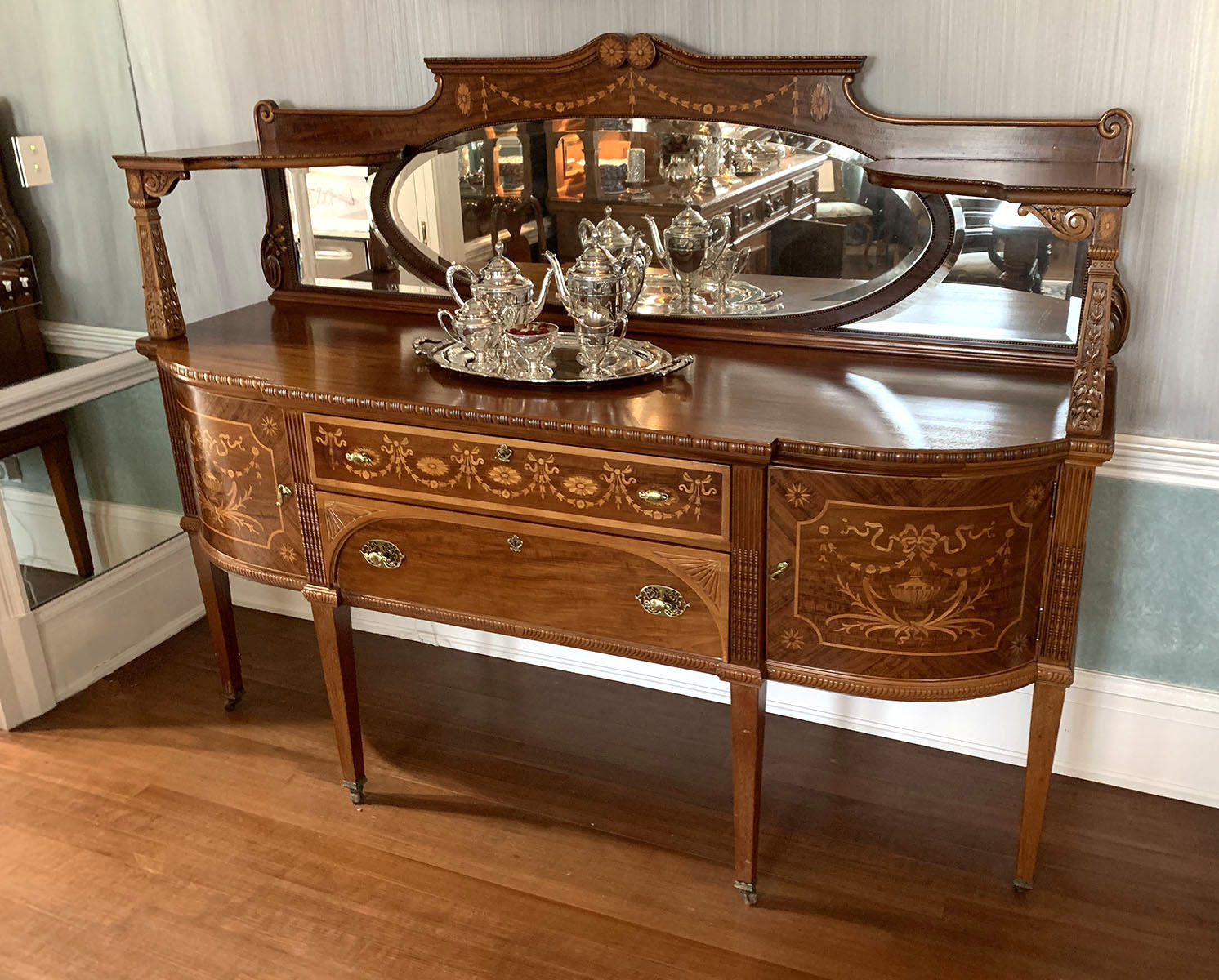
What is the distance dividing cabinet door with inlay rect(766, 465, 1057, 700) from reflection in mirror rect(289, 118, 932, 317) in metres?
0.54

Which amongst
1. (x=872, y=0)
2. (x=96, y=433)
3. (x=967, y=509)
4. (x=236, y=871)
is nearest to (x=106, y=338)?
(x=96, y=433)

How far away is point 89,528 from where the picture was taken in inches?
109

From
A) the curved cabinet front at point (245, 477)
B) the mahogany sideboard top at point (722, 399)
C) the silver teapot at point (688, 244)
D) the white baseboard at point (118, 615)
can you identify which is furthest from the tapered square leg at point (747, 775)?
the white baseboard at point (118, 615)

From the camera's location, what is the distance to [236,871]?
2.09m

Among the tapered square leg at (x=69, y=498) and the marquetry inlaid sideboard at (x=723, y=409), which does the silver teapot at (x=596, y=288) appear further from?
the tapered square leg at (x=69, y=498)

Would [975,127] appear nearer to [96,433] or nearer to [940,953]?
[940,953]

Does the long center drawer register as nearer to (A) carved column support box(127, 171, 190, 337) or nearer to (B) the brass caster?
(A) carved column support box(127, 171, 190, 337)

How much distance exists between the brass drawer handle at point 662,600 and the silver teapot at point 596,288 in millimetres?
478

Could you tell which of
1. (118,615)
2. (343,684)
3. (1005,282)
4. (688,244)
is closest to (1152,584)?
(1005,282)

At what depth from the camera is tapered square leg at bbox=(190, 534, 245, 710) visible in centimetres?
247

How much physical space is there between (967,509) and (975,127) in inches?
27.2

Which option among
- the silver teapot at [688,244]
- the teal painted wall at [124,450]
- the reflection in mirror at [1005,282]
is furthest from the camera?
the teal painted wall at [124,450]

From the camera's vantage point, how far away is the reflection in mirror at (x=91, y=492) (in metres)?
2.60

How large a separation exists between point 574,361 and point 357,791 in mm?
970
